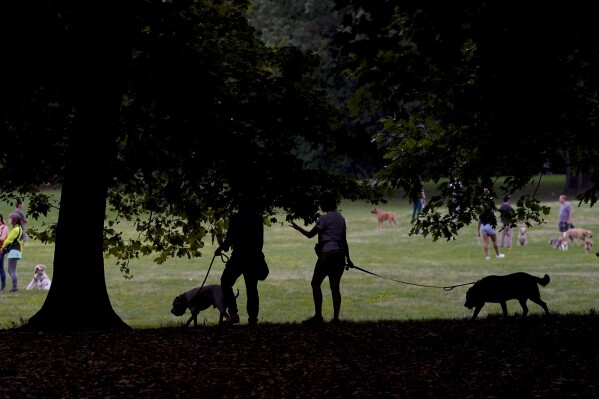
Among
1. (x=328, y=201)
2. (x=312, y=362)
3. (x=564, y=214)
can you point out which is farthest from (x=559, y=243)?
(x=312, y=362)

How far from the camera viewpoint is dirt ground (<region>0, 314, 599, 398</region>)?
300 inches

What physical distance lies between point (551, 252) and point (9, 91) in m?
22.6

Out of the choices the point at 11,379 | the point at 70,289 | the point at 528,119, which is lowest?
the point at 11,379

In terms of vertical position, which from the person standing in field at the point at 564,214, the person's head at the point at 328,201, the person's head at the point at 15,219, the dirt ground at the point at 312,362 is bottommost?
the dirt ground at the point at 312,362

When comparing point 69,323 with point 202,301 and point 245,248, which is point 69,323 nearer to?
point 202,301

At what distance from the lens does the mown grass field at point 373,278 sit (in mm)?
19672

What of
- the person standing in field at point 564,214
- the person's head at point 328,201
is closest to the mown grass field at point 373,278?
the person standing in field at point 564,214

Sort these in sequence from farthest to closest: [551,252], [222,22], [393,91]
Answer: [551,252]
[222,22]
[393,91]

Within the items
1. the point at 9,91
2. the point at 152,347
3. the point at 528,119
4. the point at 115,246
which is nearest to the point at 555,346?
the point at 528,119

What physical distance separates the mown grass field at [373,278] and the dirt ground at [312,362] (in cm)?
265

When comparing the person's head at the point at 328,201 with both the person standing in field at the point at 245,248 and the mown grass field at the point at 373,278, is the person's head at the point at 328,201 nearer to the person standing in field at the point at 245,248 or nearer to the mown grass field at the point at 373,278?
the person standing in field at the point at 245,248

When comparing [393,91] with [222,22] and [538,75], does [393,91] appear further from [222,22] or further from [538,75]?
[222,22]

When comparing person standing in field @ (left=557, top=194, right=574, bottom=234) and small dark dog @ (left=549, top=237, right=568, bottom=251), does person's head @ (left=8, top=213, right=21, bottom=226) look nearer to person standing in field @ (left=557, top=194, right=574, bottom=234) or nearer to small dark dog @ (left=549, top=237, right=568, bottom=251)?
→ person standing in field @ (left=557, top=194, right=574, bottom=234)

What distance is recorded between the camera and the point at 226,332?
1130 cm
